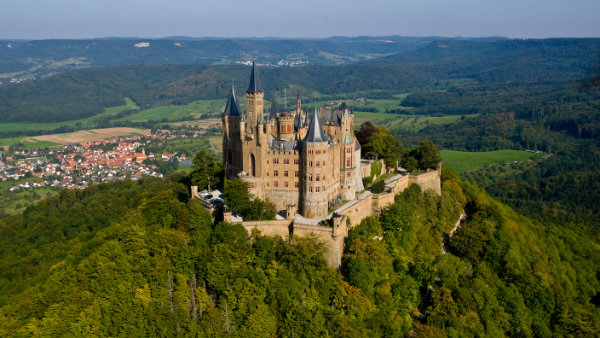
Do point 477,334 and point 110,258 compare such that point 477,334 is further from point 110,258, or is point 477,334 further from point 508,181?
point 508,181

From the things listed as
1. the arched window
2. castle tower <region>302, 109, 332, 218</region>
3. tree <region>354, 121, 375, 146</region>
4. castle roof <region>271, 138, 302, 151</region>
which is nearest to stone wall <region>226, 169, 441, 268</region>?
castle tower <region>302, 109, 332, 218</region>

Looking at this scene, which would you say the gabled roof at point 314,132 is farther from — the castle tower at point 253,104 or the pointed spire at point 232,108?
the pointed spire at point 232,108

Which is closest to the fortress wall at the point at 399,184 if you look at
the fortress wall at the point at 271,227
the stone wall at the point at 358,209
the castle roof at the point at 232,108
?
the stone wall at the point at 358,209

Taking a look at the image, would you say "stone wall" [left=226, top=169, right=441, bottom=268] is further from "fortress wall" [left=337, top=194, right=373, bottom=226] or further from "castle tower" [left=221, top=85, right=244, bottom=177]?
"castle tower" [left=221, top=85, right=244, bottom=177]

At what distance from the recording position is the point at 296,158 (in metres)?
52.2

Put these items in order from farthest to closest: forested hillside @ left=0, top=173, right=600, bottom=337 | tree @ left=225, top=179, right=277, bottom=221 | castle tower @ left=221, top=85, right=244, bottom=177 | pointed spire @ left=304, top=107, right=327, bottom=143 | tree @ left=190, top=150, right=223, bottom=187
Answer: tree @ left=190, top=150, right=223, bottom=187 < castle tower @ left=221, top=85, right=244, bottom=177 < pointed spire @ left=304, top=107, right=327, bottom=143 < tree @ left=225, top=179, right=277, bottom=221 < forested hillside @ left=0, top=173, right=600, bottom=337

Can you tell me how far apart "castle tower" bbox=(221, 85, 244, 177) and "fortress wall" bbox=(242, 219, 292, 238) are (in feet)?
32.4

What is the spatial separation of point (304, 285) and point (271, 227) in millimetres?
6853

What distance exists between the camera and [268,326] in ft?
143

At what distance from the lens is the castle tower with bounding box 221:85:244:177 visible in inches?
2280

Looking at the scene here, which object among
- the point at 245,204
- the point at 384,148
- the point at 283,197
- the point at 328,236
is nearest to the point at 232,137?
the point at 283,197

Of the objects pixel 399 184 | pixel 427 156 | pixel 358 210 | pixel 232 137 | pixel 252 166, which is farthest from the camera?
Result: pixel 427 156

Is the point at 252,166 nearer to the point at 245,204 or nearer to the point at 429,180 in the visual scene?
the point at 245,204

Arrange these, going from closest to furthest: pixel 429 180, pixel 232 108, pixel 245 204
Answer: pixel 245 204
pixel 232 108
pixel 429 180
